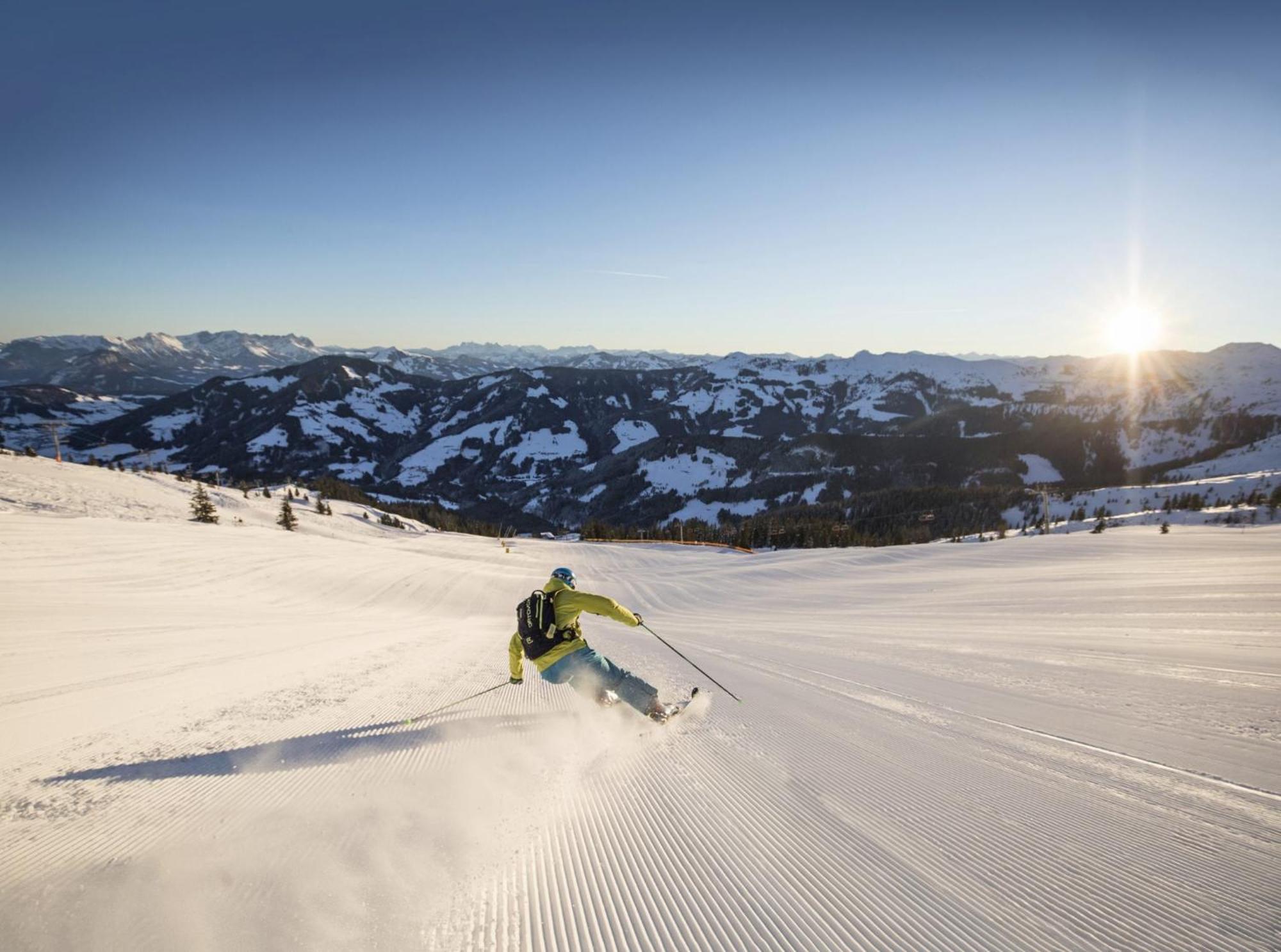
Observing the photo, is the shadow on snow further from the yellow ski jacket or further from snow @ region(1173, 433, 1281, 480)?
snow @ region(1173, 433, 1281, 480)

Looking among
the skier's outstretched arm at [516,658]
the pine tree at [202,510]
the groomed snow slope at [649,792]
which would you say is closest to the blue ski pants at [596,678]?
the groomed snow slope at [649,792]

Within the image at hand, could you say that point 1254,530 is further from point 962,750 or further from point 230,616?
point 230,616

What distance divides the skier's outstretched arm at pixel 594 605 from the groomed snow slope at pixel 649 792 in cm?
119

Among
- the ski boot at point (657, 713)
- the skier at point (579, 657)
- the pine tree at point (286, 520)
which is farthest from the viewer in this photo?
the pine tree at point (286, 520)

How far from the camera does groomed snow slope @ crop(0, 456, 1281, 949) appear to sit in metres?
2.97

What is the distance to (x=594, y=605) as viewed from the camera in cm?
628

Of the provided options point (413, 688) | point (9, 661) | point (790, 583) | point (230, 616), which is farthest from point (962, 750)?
point (790, 583)

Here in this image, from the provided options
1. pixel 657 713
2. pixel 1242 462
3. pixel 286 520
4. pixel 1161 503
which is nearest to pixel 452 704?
pixel 657 713

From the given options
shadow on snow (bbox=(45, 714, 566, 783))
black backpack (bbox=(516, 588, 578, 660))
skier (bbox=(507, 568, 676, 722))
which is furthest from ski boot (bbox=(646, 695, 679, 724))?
black backpack (bbox=(516, 588, 578, 660))

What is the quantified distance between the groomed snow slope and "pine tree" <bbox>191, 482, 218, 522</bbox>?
27.3 metres

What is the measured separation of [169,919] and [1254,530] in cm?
3329

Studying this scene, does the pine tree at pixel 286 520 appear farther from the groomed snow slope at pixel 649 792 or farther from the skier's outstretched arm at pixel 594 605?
the skier's outstretched arm at pixel 594 605

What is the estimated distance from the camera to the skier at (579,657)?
619 cm

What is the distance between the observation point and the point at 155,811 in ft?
12.2
